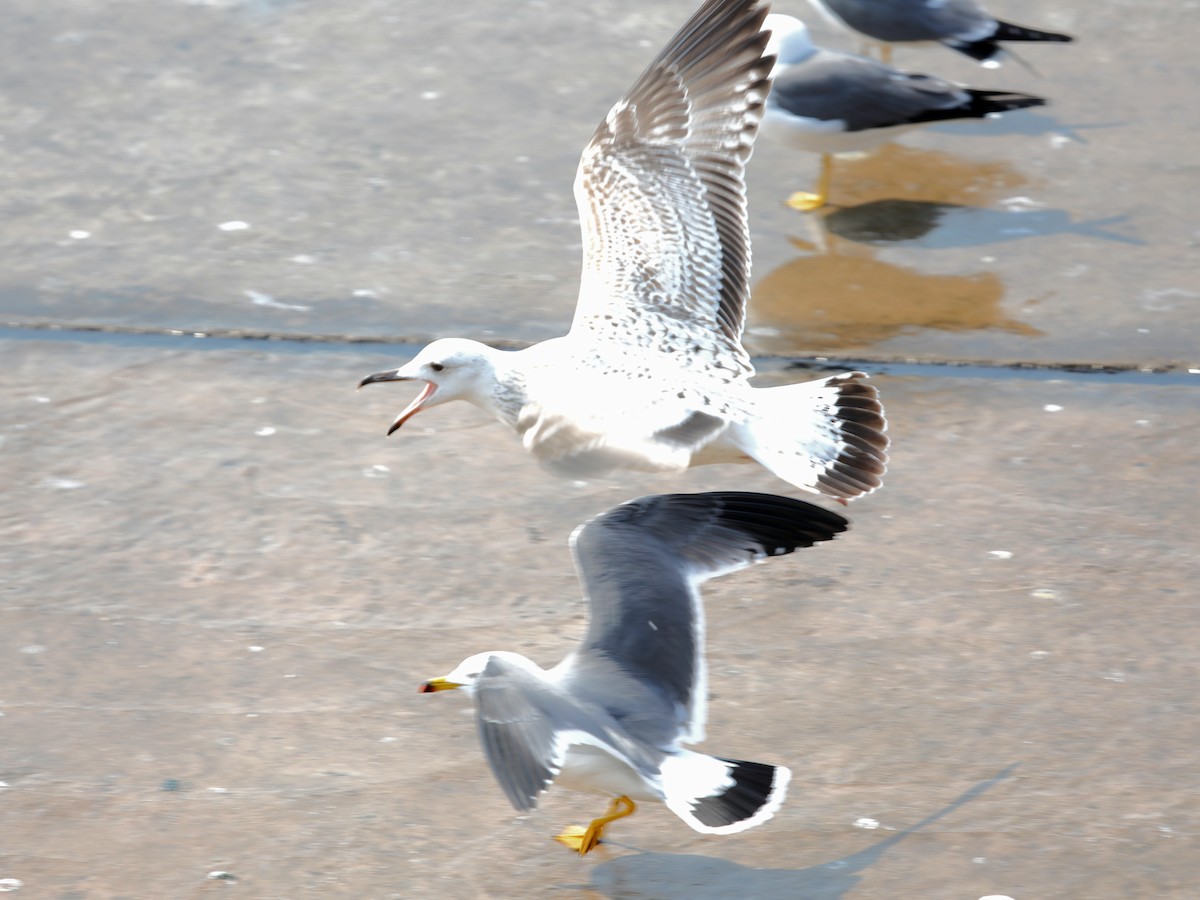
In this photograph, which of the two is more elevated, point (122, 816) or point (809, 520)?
point (809, 520)

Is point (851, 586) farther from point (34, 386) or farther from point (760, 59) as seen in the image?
point (34, 386)

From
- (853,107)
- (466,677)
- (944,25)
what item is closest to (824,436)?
(466,677)

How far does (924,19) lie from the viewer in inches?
243

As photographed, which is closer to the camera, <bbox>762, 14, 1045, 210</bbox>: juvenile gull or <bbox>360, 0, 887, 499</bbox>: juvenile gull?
<bbox>360, 0, 887, 499</bbox>: juvenile gull

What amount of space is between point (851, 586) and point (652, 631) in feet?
2.94

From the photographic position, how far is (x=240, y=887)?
9.86ft

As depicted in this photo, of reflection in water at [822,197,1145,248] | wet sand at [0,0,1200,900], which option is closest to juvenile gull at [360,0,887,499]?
wet sand at [0,0,1200,900]

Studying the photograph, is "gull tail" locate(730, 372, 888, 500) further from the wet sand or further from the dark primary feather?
the dark primary feather

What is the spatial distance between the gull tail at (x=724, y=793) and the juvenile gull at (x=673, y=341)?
1010 millimetres

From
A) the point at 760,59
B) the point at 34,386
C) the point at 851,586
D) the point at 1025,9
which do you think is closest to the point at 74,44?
the point at 34,386

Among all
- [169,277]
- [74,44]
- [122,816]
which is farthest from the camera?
[74,44]

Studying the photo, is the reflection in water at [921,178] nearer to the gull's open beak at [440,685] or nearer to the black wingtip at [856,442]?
the black wingtip at [856,442]

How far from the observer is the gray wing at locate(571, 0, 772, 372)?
14.6 ft

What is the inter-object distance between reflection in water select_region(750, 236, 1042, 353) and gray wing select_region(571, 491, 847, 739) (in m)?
1.65
